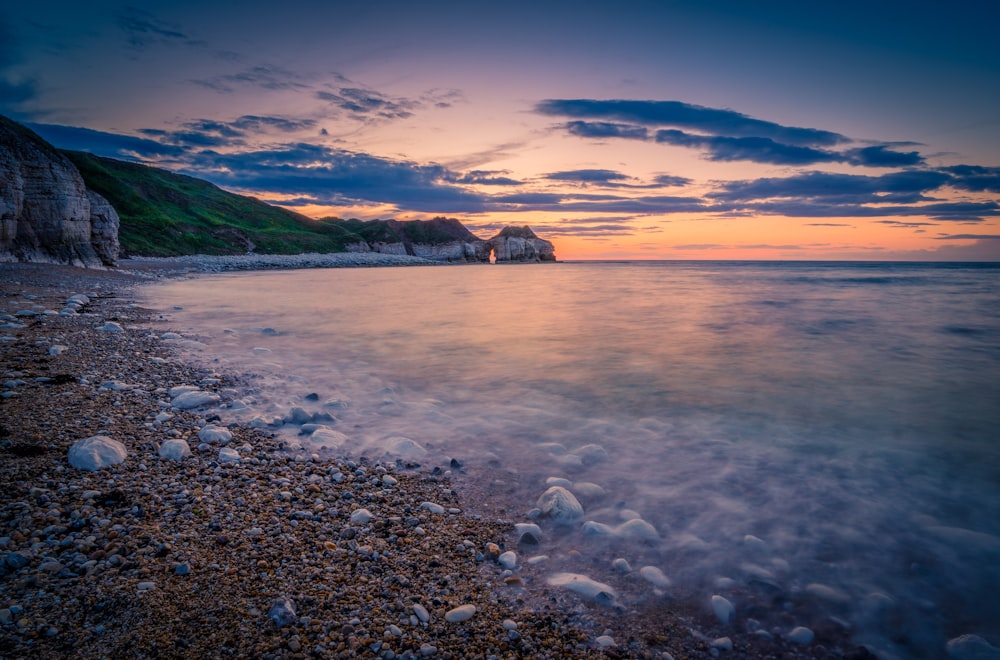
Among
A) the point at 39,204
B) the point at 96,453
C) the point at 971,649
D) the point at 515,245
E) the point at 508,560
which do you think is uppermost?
the point at 515,245

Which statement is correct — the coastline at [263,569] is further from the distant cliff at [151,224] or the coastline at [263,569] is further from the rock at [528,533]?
the distant cliff at [151,224]

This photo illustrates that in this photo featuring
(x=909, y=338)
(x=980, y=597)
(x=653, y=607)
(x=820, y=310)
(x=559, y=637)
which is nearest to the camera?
(x=559, y=637)

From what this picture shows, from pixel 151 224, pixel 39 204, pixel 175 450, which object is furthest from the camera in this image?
pixel 151 224

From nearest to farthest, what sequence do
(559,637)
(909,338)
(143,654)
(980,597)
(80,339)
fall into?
(143,654)
(559,637)
(980,597)
(80,339)
(909,338)

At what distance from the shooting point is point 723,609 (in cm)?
247

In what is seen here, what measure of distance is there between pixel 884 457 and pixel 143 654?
604cm

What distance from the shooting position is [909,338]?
453 inches

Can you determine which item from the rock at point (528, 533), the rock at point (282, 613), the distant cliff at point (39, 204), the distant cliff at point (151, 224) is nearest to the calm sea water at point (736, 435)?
the rock at point (528, 533)

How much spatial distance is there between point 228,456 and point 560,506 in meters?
2.78

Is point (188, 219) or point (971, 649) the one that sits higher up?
point (188, 219)

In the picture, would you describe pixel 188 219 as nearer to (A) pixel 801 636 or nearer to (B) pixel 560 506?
(B) pixel 560 506

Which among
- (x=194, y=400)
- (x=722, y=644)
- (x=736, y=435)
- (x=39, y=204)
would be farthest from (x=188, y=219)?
(x=722, y=644)

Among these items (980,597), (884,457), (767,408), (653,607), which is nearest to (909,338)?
(767,408)

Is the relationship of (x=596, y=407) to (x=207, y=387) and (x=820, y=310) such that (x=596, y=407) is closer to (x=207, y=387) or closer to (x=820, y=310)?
(x=207, y=387)
